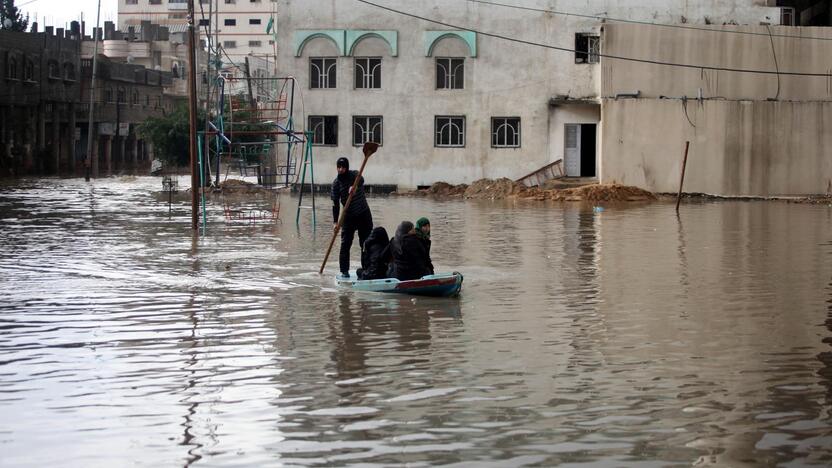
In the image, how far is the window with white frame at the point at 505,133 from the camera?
45.5 m

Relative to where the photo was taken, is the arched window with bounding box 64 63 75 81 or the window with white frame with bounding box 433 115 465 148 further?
the arched window with bounding box 64 63 75 81

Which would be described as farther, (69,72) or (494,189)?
(69,72)

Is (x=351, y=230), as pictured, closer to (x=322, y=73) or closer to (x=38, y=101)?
(x=322, y=73)

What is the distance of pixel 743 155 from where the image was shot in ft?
140

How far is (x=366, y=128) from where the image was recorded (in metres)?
45.8

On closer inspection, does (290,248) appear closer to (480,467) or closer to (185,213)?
(185,213)

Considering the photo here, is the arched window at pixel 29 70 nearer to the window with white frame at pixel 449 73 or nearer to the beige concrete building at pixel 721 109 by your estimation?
the window with white frame at pixel 449 73

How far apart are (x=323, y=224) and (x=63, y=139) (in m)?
50.9

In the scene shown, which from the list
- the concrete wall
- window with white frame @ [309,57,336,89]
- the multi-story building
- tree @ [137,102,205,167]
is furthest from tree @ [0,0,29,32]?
the concrete wall

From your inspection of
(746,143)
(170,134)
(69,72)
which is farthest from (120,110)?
(746,143)

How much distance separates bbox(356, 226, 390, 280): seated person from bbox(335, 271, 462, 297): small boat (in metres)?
0.35

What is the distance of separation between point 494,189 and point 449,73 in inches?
222

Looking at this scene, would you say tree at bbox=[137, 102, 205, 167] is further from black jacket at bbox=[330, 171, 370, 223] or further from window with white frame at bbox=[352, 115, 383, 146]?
black jacket at bbox=[330, 171, 370, 223]

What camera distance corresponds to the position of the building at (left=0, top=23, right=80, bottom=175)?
64500mm
